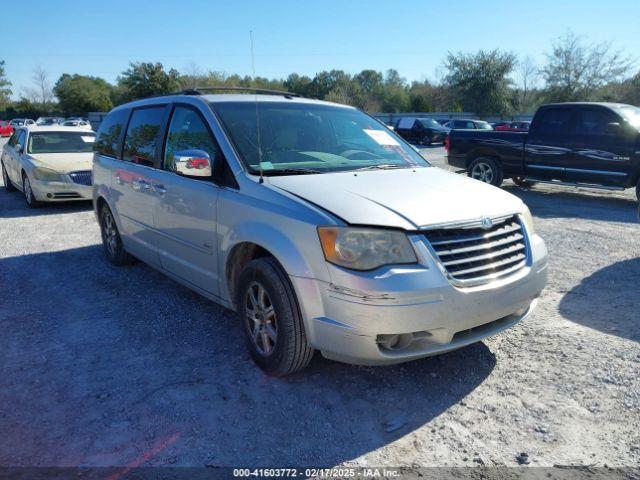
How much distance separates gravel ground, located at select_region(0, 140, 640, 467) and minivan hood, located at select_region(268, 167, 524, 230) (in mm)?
1109

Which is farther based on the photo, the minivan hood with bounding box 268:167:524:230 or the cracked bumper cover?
the minivan hood with bounding box 268:167:524:230

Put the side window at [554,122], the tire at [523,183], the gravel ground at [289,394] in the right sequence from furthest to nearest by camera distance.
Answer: the tire at [523,183], the side window at [554,122], the gravel ground at [289,394]

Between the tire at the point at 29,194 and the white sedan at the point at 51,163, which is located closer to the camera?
the white sedan at the point at 51,163

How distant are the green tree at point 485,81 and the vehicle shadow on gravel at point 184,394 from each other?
46.9m

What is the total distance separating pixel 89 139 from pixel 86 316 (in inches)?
292

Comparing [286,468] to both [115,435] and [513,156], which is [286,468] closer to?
[115,435]

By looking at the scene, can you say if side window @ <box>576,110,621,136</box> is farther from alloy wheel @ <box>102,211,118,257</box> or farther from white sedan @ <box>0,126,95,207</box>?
white sedan @ <box>0,126,95,207</box>

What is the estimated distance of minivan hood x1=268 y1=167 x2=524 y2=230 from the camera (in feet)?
9.71

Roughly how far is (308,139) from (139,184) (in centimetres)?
180

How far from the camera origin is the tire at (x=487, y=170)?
1148 cm

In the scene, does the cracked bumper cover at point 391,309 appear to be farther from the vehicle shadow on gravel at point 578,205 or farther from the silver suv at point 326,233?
the vehicle shadow on gravel at point 578,205

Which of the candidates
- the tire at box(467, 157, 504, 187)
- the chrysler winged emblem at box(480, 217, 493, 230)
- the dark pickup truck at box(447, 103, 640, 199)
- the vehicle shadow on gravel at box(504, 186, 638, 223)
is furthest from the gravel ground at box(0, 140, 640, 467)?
the tire at box(467, 157, 504, 187)

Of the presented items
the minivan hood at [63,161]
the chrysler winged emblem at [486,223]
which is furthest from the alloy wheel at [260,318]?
the minivan hood at [63,161]

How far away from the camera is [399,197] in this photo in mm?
3230
